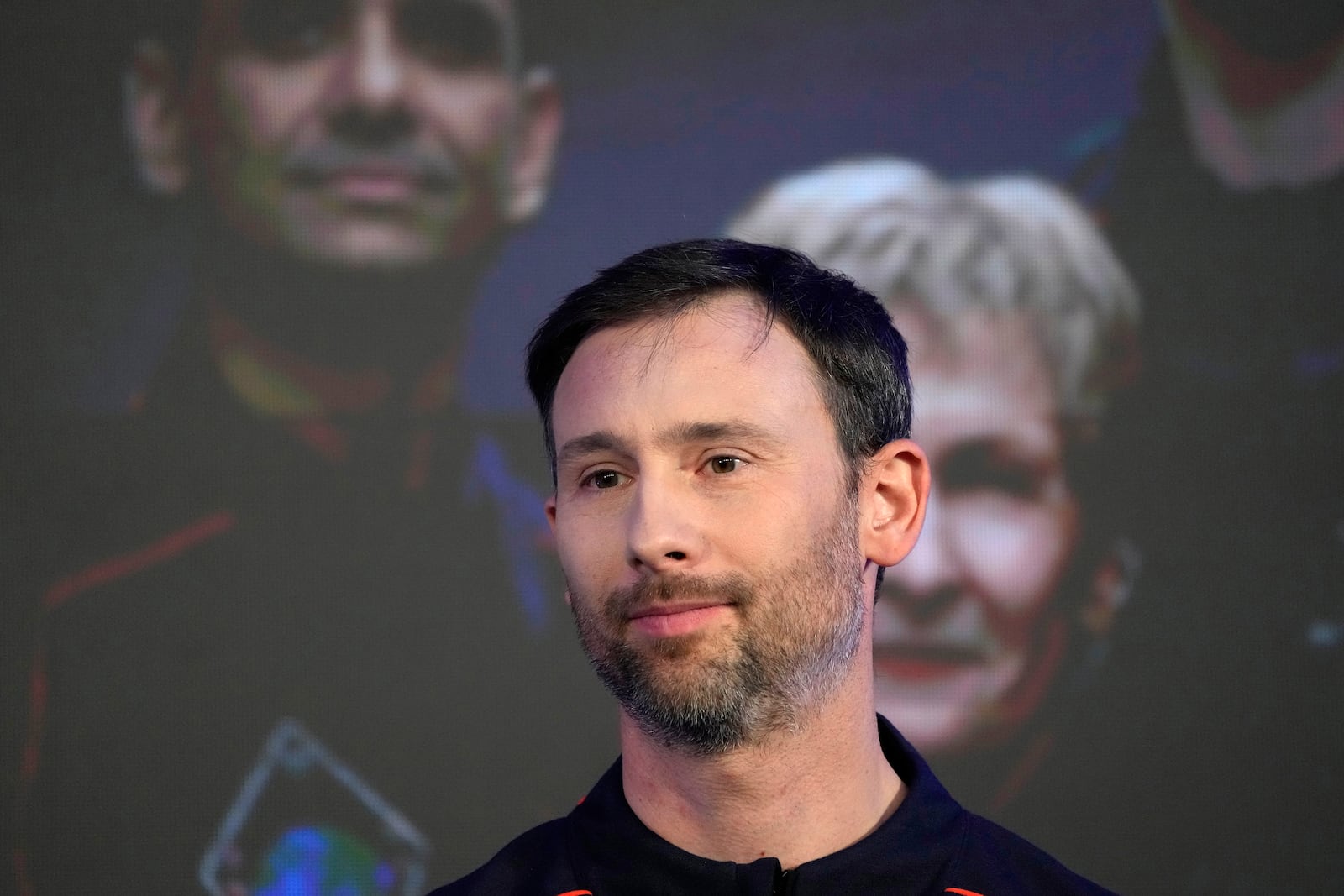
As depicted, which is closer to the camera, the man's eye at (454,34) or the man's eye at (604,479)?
the man's eye at (604,479)

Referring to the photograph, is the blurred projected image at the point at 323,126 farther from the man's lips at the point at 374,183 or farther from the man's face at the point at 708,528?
the man's face at the point at 708,528

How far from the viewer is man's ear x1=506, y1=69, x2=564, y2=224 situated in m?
3.54

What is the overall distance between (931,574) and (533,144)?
62.9 inches

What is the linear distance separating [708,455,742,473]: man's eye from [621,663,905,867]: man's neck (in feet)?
0.98

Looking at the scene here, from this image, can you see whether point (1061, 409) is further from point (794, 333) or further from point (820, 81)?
point (794, 333)

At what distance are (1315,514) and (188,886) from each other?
10.1ft

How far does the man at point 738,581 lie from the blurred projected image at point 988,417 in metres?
1.80

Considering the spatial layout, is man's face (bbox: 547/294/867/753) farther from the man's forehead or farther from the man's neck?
the man's forehead

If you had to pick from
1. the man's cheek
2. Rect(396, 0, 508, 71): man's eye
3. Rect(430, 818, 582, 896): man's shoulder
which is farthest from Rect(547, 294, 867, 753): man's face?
Rect(396, 0, 508, 71): man's eye

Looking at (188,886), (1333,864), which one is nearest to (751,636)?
(188,886)

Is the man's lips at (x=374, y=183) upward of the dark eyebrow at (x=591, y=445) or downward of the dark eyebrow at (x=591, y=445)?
upward

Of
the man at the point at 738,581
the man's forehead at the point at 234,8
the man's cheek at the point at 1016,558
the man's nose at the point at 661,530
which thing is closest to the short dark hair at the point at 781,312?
the man at the point at 738,581

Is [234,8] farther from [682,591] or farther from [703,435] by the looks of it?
[682,591]

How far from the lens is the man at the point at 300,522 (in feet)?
10.7
